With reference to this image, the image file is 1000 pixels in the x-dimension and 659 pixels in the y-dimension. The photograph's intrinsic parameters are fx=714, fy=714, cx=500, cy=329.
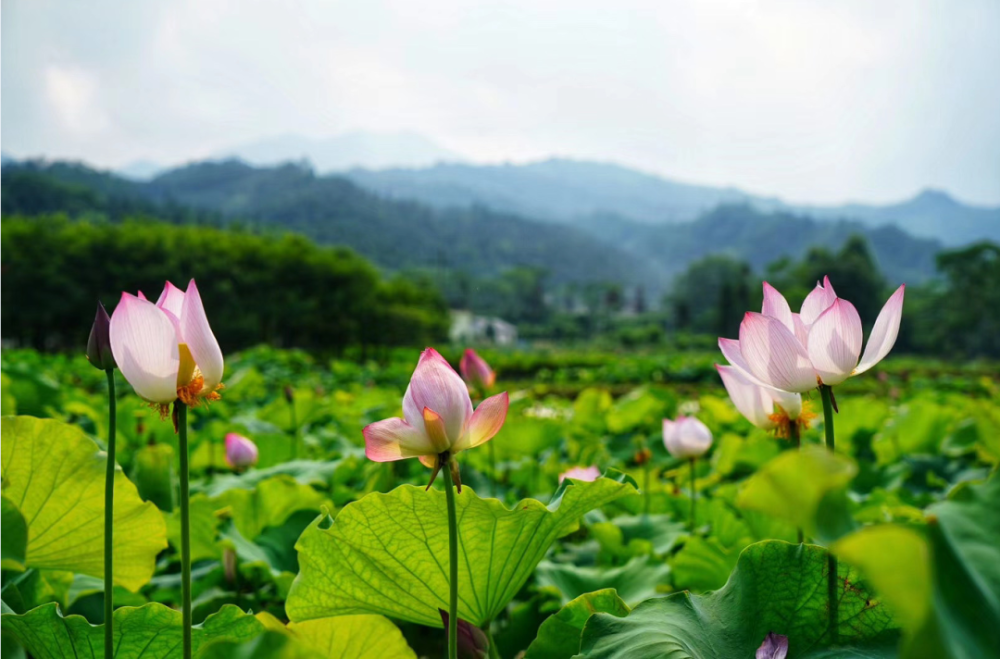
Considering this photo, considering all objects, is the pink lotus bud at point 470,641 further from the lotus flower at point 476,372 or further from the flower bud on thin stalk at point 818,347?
the lotus flower at point 476,372

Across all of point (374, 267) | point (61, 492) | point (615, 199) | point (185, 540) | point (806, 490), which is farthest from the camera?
point (615, 199)

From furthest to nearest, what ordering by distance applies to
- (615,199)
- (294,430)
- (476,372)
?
(615,199), (294,430), (476,372)

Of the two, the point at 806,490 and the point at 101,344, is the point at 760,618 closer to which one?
the point at 806,490

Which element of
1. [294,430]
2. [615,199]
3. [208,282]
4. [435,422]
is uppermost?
[615,199]

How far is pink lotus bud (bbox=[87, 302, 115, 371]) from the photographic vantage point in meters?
0.53

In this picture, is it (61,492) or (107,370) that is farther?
(61,492)

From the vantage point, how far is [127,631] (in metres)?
0.57

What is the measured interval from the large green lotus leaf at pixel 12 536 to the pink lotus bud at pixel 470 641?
418mm

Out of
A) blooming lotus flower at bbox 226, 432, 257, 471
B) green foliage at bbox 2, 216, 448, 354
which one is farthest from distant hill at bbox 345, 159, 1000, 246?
blooming lotus flower at bbox 226, 432, 257, 471

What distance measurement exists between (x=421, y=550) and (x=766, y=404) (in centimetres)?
40

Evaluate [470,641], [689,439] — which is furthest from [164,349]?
[689,439]

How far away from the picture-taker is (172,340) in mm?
521

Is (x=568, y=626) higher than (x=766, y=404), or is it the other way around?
(x=766, y=404)

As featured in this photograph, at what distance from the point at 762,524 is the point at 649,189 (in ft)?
650
